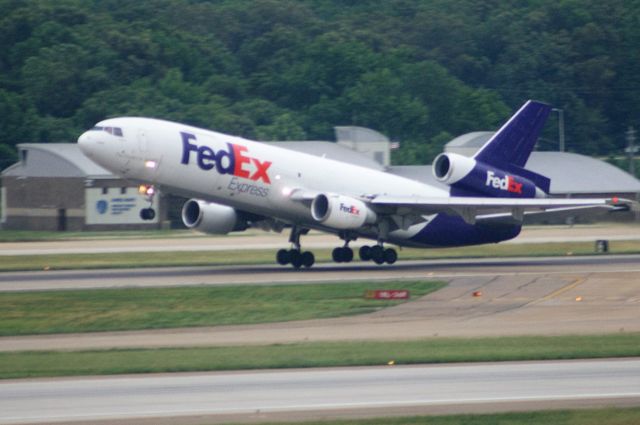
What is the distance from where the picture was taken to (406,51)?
413ft

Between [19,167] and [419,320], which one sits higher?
[19,167]

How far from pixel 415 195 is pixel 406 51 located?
81.1 m

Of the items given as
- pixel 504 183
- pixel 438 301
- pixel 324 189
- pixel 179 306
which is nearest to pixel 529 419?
pixel 438 301

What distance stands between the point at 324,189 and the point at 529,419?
26731 mm

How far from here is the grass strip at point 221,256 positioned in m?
47.8

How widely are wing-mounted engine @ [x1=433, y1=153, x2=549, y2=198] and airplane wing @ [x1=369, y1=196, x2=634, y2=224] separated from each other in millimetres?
817

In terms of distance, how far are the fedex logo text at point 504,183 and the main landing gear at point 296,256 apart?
717cm

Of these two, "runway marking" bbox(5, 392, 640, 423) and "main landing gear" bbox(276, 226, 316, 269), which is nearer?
"runway marking" bbox(5, 392, 640, 423)

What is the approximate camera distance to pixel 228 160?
41562 millimetres

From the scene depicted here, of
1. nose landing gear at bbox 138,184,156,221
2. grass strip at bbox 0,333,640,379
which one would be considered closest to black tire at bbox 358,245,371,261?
nose landing gear at bbox 138,184,156,221

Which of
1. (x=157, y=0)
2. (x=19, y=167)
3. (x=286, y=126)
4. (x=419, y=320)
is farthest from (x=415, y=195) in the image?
(x=157, y=0)

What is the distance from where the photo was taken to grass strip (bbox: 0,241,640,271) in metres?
47.8

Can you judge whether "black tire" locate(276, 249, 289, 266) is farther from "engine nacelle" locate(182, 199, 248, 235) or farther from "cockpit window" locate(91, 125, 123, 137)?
"cockpit window" locate(91, 125, 123, 137)

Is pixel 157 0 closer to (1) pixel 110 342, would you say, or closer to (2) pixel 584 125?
(2) pixel 584 125
